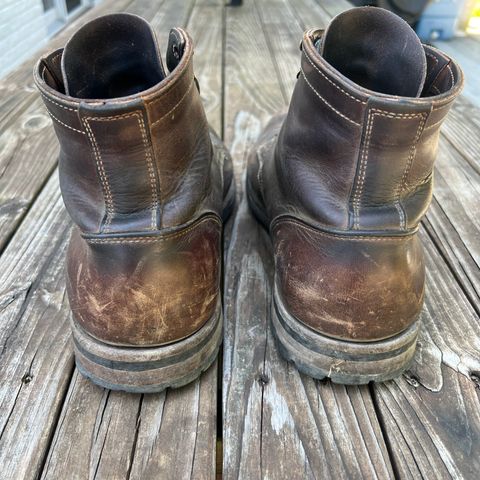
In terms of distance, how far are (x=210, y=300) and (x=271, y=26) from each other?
218 centimetres

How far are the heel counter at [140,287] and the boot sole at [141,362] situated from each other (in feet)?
0.05

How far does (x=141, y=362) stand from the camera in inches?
30.3

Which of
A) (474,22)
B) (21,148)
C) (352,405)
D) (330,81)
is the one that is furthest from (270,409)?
(474,22)

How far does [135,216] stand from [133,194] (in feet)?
0.11

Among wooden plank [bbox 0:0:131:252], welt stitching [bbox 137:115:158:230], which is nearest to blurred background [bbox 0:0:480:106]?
wooden plank [bbox 0:0:131:252]

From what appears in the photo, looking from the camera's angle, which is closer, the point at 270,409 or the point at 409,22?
the point at 270,409

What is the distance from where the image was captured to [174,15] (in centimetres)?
265

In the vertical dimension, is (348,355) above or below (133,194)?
below

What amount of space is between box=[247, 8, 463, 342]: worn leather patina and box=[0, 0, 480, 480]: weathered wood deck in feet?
0.43

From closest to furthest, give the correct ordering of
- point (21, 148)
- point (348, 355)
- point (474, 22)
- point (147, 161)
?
point (147, 161) < point (348, 355) < point (21, 148) < point (474, 22)

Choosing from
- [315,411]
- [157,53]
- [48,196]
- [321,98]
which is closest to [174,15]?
[48,196]

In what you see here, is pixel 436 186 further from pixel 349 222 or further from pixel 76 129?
pixel 76 129

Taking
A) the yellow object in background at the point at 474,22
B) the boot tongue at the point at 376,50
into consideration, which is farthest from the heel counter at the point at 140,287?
the yellow object in background at the point at 474,22

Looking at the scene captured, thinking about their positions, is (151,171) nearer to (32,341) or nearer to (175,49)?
(175,49)
